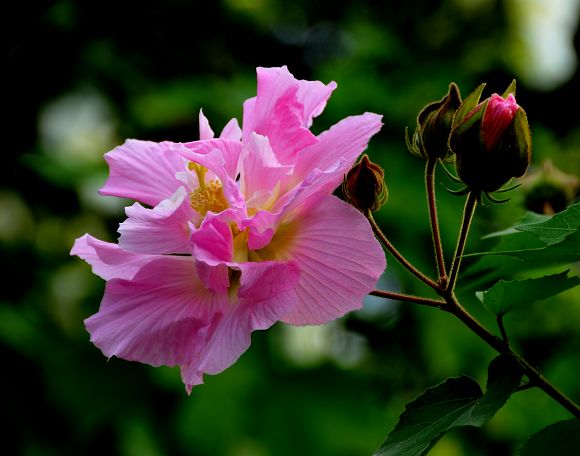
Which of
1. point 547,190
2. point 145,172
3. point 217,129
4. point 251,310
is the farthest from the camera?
point 217,129

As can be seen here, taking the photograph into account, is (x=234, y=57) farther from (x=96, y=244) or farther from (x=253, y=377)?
(x=96, y=244)

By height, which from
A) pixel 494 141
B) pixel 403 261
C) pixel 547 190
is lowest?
pixel 547 190

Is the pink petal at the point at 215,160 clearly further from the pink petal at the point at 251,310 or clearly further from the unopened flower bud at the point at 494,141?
the unopened flower bud at the point at 494,141

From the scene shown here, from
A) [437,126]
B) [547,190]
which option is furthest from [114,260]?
[547,190]

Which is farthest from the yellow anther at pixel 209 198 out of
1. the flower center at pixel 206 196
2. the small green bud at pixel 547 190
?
the small green bud at pixel 547 190

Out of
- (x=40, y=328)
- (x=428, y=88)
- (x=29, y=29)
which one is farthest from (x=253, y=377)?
(x=29, y=29)

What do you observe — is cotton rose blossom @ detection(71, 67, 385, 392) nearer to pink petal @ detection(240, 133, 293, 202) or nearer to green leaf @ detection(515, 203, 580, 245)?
pink petal @ detection(240, 133, 293, 202)

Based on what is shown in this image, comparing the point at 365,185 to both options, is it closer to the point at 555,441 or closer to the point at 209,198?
the point at 209,198
